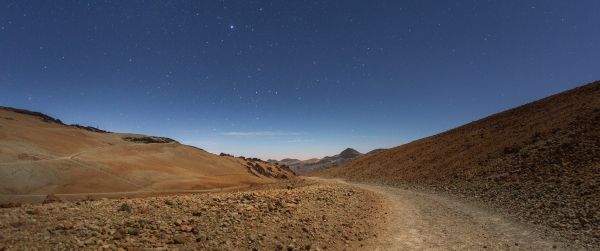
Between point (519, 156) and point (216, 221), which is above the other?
point (519, 156)

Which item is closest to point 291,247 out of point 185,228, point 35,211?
point 185,228

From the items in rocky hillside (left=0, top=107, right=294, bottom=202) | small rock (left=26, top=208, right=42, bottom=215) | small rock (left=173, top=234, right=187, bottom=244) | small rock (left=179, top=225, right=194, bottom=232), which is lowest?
small rock (left=173, top=234, right=187, bottom=244)

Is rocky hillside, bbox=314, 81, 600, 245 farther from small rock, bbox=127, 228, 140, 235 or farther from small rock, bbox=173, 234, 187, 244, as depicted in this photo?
small rock, bbox=127, 228, 140, 235

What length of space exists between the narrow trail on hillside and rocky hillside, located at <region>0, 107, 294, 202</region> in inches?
1272

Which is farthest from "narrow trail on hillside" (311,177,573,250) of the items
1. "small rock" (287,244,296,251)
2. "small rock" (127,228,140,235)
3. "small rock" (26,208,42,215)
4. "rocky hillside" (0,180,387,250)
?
"small rock" (26,208,42,215)

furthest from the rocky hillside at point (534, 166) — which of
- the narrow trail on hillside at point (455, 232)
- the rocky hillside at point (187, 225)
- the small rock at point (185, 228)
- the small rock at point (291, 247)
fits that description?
the small rock at point (185, 228)

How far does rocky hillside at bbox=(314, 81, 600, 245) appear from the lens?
16.4 metres

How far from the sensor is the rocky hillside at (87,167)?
36.2m

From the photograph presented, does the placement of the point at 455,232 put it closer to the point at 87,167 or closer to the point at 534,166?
the point at 534,166

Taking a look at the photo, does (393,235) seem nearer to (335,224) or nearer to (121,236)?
(335,224)

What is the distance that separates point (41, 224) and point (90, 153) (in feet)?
165

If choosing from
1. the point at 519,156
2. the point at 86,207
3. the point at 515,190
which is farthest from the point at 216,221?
the point at 519,156

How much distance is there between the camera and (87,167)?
43625 mm

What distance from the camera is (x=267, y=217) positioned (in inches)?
512
